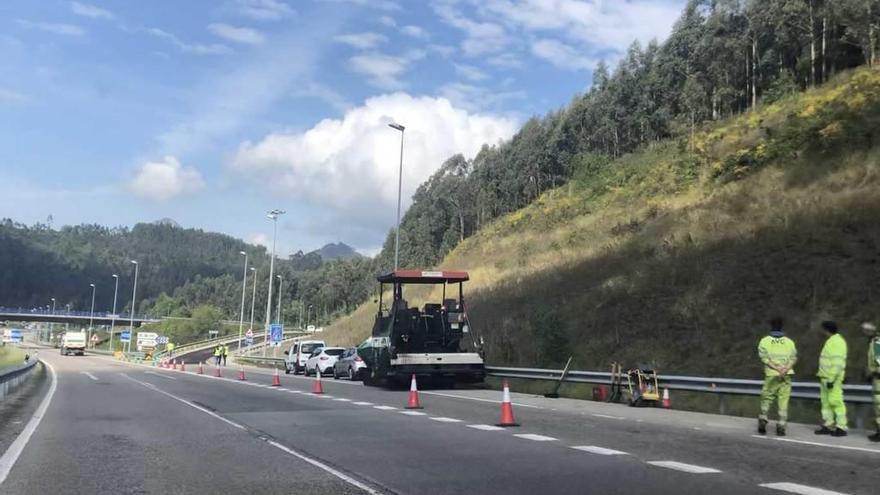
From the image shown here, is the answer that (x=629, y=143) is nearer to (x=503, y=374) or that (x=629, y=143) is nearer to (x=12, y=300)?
(x=503, y=374)

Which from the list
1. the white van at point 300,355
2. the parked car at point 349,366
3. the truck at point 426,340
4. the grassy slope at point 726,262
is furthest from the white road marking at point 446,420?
the white van at point 300,355

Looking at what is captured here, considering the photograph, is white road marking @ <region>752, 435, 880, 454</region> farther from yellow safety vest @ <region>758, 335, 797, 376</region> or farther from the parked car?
the parked car

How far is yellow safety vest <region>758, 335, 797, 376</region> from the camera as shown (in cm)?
1204

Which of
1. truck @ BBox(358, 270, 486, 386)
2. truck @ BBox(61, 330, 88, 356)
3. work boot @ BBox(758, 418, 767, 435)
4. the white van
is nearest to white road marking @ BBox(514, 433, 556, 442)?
work boot @ BBox(758, 418, 767, 435)

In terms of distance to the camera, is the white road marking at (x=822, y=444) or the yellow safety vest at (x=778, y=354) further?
the yellow safety vest at (x=778, y=354)

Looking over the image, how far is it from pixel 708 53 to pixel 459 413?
2481 inches

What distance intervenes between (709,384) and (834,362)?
509 cm

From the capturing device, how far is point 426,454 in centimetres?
980

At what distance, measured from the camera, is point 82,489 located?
7.63 metres

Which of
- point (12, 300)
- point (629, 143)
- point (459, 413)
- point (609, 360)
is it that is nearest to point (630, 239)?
point (609, 360)

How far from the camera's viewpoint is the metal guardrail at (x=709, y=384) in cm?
1313

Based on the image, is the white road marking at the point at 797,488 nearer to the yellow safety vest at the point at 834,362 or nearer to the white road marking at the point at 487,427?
the yellow safety vest at the point at 834,362

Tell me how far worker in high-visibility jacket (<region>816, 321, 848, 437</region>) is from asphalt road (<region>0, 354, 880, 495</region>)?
30 cm

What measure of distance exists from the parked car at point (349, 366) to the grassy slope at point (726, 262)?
19.9 ft
